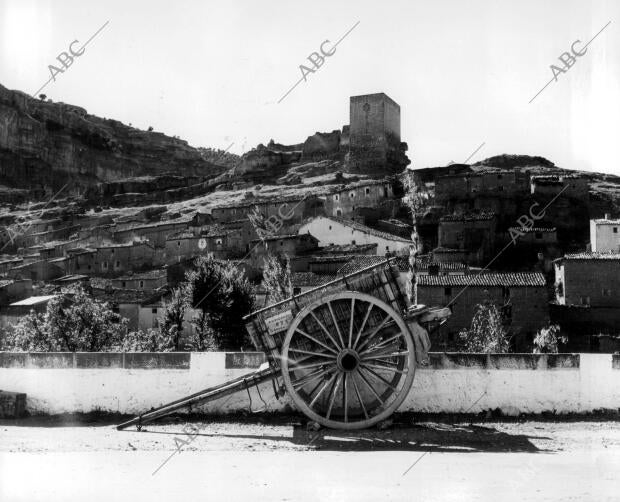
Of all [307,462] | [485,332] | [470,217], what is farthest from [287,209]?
[307,462]

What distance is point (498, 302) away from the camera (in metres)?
32.6

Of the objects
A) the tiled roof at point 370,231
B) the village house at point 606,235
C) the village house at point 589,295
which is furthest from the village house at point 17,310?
the village house at point 606,235

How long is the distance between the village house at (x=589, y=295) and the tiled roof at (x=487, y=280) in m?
2.16

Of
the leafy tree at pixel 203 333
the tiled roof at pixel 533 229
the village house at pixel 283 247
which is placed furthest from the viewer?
the village house at pixel 283 247

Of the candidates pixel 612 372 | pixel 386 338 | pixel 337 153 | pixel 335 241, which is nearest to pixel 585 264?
pixel 335 241

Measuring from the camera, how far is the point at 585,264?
3494cm

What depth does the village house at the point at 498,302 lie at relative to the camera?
32469mm

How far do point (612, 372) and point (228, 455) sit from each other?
7421 millimetres

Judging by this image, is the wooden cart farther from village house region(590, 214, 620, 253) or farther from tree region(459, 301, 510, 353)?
village house region(590, 214, 620, 253)

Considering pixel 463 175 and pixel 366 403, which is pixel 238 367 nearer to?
pixel 366 403

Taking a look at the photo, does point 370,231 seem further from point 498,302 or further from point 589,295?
point 589,295

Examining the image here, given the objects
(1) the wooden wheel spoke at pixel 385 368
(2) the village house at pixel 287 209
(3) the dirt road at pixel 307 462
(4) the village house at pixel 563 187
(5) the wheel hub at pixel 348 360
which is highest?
(4) the village house at pixel 563 187

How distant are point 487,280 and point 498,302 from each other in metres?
1.30

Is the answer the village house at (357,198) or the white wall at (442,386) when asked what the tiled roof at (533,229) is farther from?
the white wall at (442,386)
